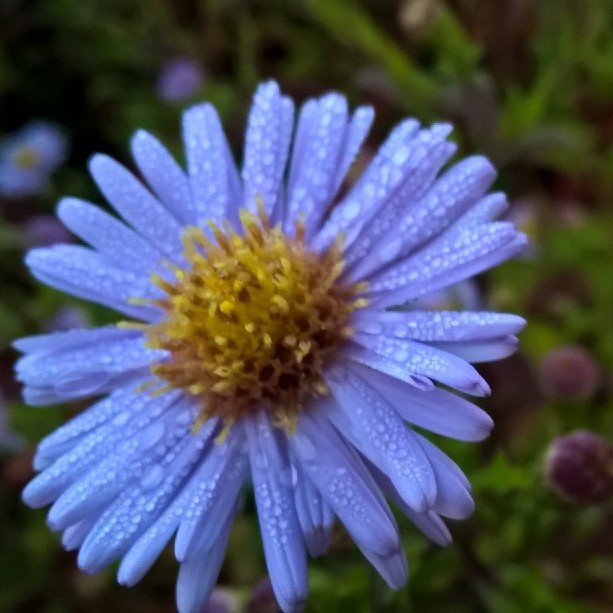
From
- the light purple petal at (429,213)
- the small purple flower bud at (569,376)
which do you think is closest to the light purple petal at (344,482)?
the light purple petal at (429,213)

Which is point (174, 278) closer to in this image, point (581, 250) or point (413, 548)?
point (413, 548)

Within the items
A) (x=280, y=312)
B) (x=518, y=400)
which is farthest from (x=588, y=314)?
(x=280, y=312)

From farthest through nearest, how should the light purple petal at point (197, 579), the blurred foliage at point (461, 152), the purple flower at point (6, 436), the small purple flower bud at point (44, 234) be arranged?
the small purple flower bud at point (44, 234)
the purple flower at point (6, 436)
the blurred foliage at point (461, 152)
the light purple petal at point (197, 579)

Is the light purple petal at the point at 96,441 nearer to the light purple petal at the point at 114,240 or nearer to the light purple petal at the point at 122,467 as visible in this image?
the light purple petal at the point at 122,467

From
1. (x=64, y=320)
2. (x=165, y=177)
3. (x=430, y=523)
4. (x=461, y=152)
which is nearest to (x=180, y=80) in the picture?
(x=64, y=320)

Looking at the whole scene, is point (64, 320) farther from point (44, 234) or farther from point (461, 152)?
point (461, 152)

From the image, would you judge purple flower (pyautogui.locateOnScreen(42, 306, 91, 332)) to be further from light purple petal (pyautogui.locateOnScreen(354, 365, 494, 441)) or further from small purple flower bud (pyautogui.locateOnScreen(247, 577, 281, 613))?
light purple petal (pyautogui.locateOnScreen(354, 365, 494, 441))
